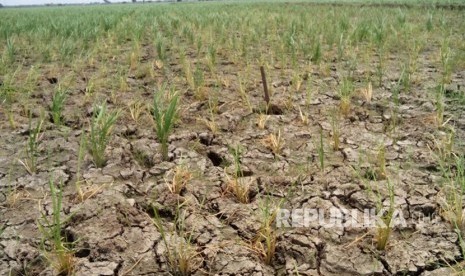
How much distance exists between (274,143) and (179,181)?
0.64 m

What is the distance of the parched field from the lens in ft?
4.23

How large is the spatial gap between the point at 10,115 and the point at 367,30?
167 inches

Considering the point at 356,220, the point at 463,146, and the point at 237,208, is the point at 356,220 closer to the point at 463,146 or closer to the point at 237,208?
the point at 237,208

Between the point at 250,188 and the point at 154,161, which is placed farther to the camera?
the point at 154,161

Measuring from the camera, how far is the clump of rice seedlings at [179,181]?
169 cm

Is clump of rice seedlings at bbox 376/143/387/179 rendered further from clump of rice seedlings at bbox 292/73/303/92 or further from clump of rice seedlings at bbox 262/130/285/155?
clump of rice seedlings at bbox 292/73/303/92

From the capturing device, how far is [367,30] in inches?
186

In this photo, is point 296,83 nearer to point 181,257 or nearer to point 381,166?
point 381,166

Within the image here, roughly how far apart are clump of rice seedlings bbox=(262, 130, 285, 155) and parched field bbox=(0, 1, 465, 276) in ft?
0.04

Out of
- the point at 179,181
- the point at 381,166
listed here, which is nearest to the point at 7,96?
the point at 179,181

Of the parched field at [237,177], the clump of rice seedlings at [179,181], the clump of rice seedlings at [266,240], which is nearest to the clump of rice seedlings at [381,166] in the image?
the parched field at [237,177]

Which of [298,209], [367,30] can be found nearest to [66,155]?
[298,209]

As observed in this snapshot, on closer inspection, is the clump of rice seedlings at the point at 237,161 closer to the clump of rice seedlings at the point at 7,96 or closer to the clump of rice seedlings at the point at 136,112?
the clump of rice seedlings at the point at 136,112

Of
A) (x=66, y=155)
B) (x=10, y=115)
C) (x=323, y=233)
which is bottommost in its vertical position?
(x=323, y=233)
